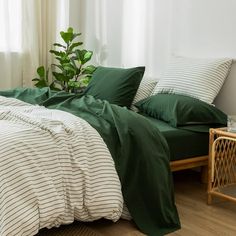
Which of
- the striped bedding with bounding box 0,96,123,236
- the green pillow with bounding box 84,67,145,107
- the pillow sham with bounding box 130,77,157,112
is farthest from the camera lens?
the pillow sham with bounding box 130,77,157,112

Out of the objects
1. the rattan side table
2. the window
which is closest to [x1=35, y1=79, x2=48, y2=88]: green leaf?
the window

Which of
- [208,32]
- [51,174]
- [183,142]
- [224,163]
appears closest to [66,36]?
[208,32]

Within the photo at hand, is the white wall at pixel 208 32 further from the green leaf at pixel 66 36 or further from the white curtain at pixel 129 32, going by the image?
the green leaf at pixel 66 36

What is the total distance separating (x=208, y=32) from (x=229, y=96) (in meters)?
0.53

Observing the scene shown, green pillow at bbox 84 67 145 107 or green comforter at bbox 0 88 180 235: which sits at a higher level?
green pillow at bbox 84 67 145 107

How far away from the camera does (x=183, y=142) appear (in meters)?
2.56

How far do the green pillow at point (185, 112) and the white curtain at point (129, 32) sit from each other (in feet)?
2.62

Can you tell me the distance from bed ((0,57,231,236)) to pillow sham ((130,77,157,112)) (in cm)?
36

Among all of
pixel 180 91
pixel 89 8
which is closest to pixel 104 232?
pixel 180 91

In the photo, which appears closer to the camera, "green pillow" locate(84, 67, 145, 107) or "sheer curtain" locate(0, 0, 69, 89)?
"green pillow" locate(84, 67, 145, 107)

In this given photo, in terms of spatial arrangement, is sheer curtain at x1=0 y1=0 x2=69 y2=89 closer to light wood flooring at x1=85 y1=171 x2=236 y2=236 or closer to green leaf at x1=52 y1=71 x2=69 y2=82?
green leaf at x1=52 y1=71 x2=69 y2=82

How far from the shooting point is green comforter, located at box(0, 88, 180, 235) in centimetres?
215

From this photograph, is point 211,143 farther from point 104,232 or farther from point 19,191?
point 19,191

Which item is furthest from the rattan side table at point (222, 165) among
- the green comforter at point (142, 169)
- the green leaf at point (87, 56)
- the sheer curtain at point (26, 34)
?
the sheer curtain at point (26, 34)
